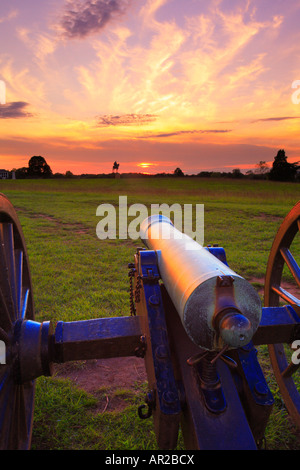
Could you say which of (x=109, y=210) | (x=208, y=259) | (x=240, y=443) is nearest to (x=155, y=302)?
(x=208, y=259)

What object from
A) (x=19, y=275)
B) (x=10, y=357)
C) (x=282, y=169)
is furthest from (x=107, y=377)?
(x=282, y=169)

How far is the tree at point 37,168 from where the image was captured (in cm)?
7075

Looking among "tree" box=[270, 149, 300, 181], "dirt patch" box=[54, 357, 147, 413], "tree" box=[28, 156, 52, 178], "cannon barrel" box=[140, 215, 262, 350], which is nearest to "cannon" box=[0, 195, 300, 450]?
"cannon barrel" box=[140, 215, 262, 350]

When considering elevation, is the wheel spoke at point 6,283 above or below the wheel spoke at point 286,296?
above

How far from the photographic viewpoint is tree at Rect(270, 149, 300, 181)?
54100 millimetres

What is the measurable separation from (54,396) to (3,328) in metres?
1.20

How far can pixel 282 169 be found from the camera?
55.5 meters

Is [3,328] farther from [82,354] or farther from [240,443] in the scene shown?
[240,443]

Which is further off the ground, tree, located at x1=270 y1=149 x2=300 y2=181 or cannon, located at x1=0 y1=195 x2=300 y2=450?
tree, located at x1=270 y1=149 x2=300 y2=181

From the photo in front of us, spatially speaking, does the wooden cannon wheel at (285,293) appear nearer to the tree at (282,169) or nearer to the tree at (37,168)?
the tree at (282,169)

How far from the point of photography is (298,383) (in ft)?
9.84

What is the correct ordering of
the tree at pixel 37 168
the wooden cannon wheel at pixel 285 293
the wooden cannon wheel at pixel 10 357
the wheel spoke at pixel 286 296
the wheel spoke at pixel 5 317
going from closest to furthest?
1. the wooden cannon wheel at pixel 10 357
2. the wheel spoke at pixel 5 317
3. the wheel spoke at pixel 286 296
4. the wooden cannon wheel at pixel 285 293
5. the tree at pixel 37 168

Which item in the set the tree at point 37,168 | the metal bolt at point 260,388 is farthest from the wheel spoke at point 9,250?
the tree at point 37,168

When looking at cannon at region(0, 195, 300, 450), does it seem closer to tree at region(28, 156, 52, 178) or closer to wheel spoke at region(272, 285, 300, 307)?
wheel spoke at region(272, 285, 300, 307)
